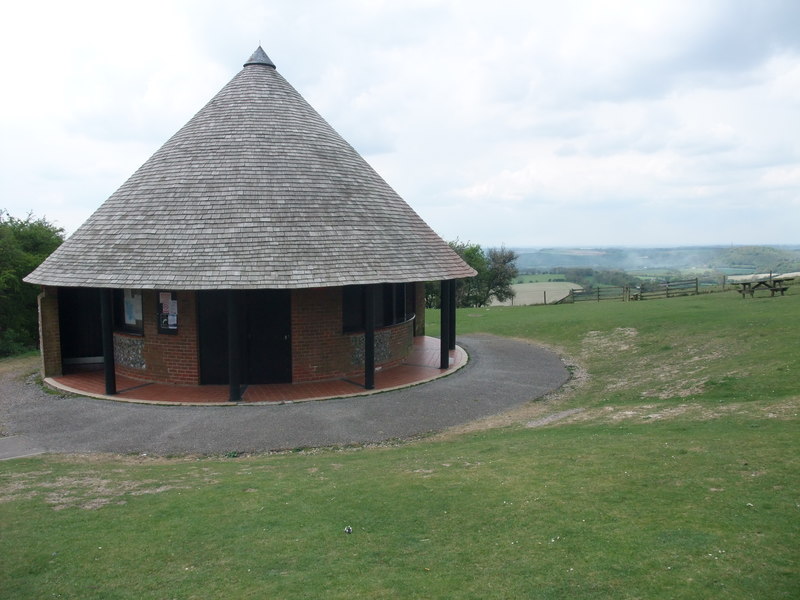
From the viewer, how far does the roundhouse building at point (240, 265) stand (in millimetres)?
12961

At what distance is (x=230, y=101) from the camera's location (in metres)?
16.8

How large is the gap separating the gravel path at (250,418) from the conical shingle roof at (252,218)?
8.96ft

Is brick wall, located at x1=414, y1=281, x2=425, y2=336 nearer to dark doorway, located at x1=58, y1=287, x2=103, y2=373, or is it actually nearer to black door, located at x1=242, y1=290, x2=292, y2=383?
black door, located at x1=242, y1=290, x2=292, y2=383

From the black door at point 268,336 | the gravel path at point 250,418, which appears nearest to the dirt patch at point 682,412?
the gravel path at point 250,418

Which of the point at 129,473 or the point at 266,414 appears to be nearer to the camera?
the point at 129,473

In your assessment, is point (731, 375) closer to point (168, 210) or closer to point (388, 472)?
point (388, 472)

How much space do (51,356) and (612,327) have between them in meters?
17.6

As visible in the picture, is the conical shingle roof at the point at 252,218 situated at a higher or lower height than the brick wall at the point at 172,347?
higher

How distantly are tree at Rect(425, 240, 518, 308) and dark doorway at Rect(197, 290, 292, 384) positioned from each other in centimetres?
4105

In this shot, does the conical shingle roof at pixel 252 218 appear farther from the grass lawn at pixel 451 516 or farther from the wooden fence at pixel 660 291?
the wooden fence at pixel 660 291

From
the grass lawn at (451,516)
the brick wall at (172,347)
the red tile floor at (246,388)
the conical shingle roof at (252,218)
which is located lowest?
the red tile floor at (246,388)

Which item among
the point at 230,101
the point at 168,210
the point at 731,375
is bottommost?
the point at 731,375

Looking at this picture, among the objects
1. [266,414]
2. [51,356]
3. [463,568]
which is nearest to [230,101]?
[51,356]

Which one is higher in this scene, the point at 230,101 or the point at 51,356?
the point at 230,101
